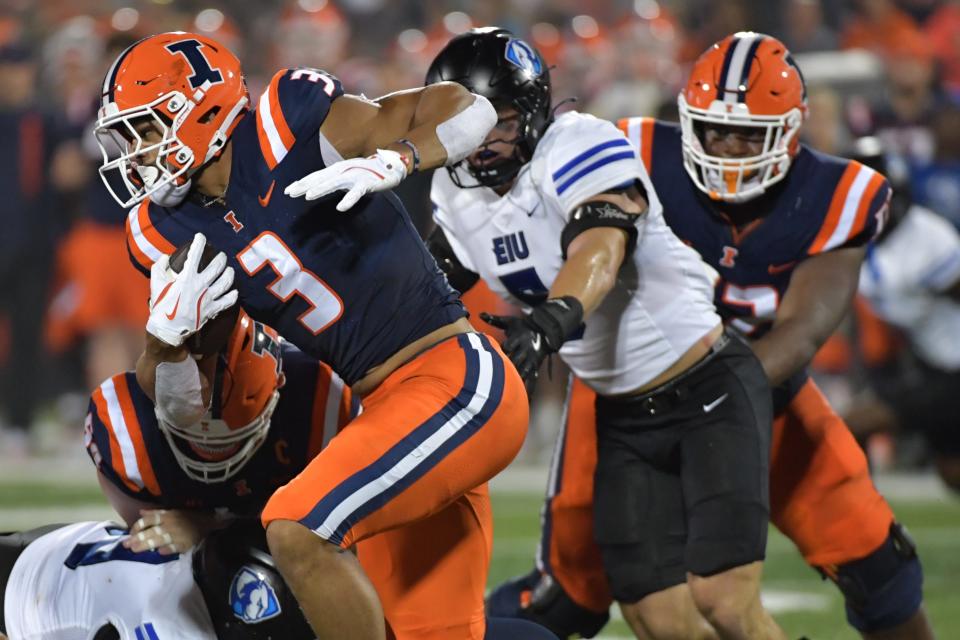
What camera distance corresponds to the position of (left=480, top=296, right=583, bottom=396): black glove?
11.0 feet

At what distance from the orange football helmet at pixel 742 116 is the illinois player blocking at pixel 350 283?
1.11 m

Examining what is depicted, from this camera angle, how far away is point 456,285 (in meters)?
4.17

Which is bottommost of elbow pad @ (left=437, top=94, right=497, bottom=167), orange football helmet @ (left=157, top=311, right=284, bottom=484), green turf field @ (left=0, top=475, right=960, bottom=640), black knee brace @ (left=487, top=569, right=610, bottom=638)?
green turf field @ (left=0, top=475, right=960, bottom=640)

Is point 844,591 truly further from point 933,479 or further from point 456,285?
point 933,479

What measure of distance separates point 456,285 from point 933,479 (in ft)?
14.7

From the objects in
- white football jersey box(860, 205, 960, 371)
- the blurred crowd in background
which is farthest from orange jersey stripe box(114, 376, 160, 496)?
the blurred crowd in background

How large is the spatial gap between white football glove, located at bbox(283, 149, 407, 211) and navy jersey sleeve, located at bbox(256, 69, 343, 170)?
23 centimetres

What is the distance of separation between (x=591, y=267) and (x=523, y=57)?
0.67 meters

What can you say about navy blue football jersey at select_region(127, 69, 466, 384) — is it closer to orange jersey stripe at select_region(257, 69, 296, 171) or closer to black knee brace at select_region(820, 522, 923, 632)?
orange jersey stripe at select_region(257, 69, 296, 171)

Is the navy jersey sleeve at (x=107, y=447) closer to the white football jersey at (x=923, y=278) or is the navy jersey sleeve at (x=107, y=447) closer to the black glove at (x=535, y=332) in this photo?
the black glove at (x=535, y=332)

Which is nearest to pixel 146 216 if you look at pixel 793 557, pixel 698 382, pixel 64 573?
pixel 64 573

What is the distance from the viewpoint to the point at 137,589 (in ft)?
11.6

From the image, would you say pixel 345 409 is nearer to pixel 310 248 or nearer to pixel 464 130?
pixel 310 248

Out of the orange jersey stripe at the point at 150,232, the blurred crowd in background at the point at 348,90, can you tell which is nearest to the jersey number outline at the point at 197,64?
the orange jersey stripe at the point at 150,232
